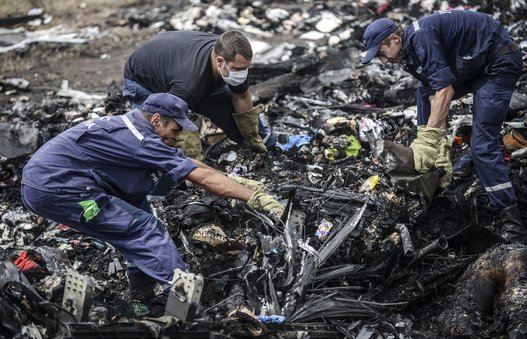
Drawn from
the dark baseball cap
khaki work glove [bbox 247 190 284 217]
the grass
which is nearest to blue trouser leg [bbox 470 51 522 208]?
khaki work glove [bbox 247 190 284 217]

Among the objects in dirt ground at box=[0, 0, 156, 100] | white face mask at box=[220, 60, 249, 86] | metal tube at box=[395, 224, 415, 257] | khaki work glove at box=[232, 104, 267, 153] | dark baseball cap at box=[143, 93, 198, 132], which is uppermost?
dark baseball cap at box=[143, 93, 198, 132]

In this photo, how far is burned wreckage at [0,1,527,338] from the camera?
364 cm

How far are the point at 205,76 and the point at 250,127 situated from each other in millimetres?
969

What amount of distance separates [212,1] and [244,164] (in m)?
6.69

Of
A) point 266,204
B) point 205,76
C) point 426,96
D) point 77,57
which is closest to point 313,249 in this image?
point 266,204

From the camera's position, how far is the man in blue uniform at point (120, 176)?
4.12m

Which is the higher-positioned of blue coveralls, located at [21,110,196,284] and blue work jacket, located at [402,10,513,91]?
blue work jacket, located at [402,10,513,91]

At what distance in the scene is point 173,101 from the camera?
4219mm

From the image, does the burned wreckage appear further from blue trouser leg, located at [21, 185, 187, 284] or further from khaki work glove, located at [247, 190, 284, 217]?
blue trouser leg, located at [21, 185, 187, 284]

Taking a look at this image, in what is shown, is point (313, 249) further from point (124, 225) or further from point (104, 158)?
point (104, 158)

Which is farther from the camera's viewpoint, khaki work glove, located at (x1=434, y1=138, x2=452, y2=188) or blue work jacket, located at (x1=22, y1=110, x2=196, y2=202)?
khaki work glove, located at (x1=434, y1=138, x2=452, y2=188)

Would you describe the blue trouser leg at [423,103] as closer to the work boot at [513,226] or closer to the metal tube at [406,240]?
the work boot at [513,226]

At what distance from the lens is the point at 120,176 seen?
169 inches

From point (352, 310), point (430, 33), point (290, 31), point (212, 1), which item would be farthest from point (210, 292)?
point (212, 1)
